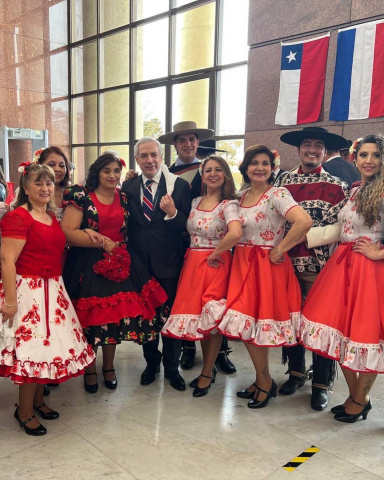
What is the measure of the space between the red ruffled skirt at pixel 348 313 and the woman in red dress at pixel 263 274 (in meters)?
0.14

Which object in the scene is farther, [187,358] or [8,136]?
[8,136]

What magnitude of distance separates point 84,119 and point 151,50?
2.37 m

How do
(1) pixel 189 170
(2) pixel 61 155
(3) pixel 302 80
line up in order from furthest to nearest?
(3) pixel 302 80, (1) pixel 189 170, (2) pixel 61 155

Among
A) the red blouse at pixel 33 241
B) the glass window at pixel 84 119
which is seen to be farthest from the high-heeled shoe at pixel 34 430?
the glass window at pixel 84 119

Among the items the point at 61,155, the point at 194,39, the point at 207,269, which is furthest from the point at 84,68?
the point at 207,269

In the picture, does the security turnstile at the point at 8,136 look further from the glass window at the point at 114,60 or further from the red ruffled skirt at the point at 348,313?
the red ruffled skirt at the point at 348,313

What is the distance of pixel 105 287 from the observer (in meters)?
2.67

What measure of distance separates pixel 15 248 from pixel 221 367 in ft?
5.80

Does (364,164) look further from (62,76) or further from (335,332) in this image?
(62,76)

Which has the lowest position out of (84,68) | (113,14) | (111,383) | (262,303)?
(111,383)

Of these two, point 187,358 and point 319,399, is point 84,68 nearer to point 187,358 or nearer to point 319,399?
point 187,358

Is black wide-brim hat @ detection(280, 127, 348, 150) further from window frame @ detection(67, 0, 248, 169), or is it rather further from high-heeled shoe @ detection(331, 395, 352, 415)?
window frame @ detection(67, 0, 248, 169)

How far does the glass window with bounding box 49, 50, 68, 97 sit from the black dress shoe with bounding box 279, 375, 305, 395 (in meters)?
8.58

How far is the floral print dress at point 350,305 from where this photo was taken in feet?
7.43
